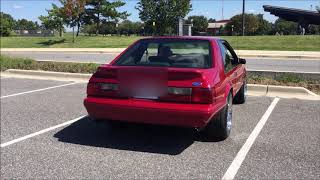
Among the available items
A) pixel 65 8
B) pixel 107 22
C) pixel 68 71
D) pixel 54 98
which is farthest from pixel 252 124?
pixel 107 22

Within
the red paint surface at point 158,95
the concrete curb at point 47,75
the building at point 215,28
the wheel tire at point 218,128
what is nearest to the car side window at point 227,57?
the red paint surface at point 158,95

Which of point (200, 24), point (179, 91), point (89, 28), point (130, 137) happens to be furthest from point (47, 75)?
point (200, 24)

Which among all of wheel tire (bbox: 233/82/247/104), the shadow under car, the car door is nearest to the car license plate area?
the shadow under car

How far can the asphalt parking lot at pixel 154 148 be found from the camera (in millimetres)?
4488

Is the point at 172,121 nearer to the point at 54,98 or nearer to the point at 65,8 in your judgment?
the point at 54,98

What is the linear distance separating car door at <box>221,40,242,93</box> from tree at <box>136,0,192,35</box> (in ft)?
79.8

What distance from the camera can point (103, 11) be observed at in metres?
47.5

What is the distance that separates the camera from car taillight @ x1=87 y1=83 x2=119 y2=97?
5.19 metres

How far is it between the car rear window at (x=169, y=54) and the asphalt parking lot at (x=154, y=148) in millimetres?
1043

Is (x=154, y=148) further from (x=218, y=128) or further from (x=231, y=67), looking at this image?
(x=231, y=67)

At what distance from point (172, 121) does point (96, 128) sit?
1.86m

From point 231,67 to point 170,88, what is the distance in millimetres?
1676

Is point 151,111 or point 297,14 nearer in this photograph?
point 151,111

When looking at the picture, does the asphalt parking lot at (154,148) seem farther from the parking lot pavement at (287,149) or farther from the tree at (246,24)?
the tree at (246,24)
